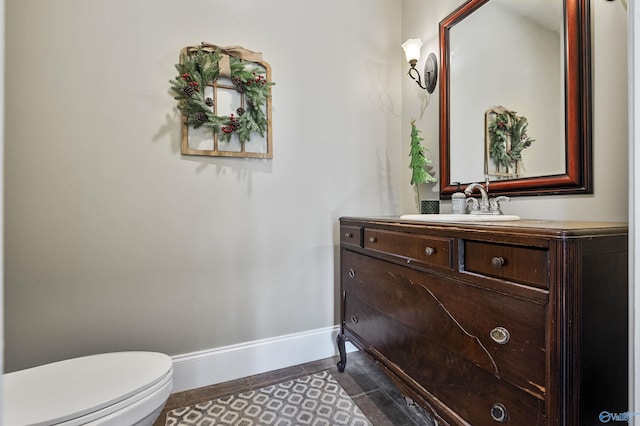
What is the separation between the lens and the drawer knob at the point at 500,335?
0.94 m

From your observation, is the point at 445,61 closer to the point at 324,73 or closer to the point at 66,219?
the point at 324,73

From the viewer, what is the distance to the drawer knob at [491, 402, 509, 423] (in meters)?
0.96

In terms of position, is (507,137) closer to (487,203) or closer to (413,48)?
(487,203)

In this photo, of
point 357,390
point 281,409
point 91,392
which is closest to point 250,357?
point 281,409

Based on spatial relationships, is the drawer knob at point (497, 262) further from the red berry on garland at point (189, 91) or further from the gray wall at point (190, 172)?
the red berry on garland at point (189, 91)

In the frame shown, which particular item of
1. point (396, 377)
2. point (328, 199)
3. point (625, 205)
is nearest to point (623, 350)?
point (625, 205)

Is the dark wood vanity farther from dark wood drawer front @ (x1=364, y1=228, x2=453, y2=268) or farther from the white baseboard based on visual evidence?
the white baseboard

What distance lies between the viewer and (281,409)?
5.11ft

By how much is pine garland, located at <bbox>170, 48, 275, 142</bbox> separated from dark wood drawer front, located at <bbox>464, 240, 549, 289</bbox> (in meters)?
1.32

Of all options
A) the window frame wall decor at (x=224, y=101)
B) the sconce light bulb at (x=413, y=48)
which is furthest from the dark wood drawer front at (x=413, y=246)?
the sconce light bulb at (x=413, y=48)

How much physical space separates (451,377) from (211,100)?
173 cm

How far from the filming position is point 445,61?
A: 1852 mm

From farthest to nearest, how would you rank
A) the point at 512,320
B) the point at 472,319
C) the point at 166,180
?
the point at 166,180 → the point at 472,319 → the point at 512,320

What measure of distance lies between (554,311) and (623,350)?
36 cm
